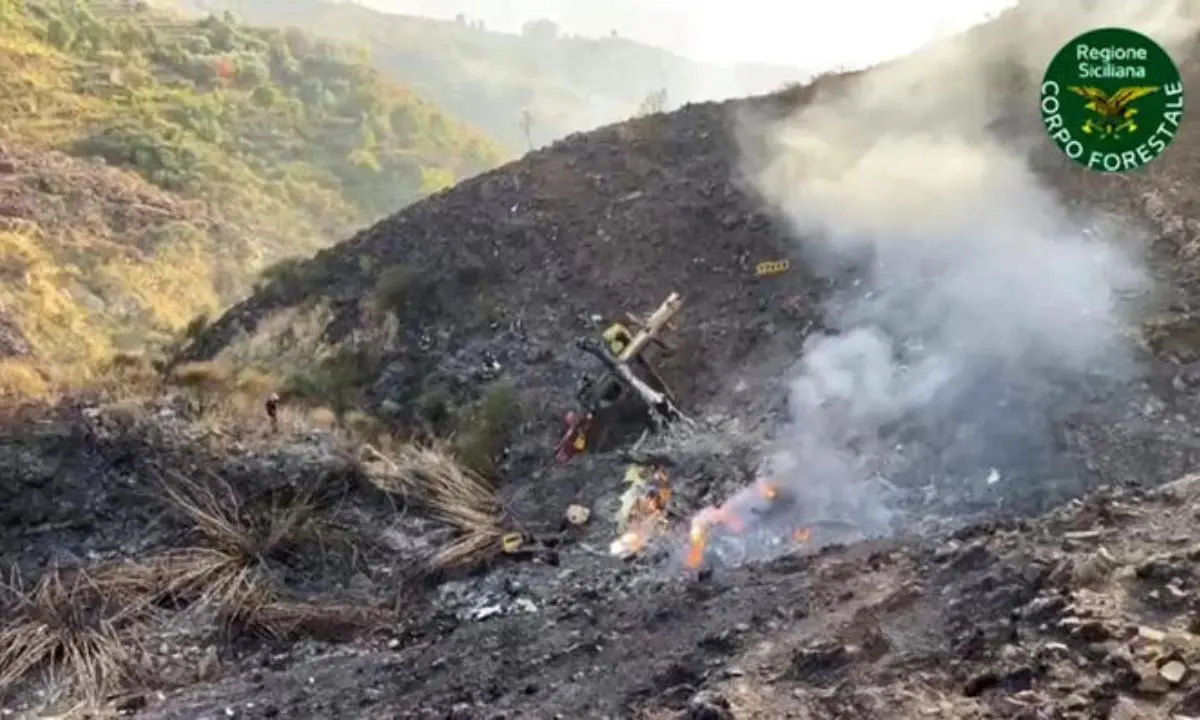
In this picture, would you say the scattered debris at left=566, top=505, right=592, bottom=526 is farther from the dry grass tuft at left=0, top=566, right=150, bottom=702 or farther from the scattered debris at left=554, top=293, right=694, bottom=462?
the dry grass tuft at left=0, top=566, right=150, bottom=702

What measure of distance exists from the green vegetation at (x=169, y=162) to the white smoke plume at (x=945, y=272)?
7.10m

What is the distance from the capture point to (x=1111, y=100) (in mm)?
6930

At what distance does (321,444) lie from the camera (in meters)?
8.27

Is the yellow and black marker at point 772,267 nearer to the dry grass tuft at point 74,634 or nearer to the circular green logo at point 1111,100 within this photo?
the circular green logo at point 1111,100

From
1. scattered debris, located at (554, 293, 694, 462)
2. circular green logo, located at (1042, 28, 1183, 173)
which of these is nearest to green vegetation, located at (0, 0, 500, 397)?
scattered debris, located at (554, 293, 694, 462)

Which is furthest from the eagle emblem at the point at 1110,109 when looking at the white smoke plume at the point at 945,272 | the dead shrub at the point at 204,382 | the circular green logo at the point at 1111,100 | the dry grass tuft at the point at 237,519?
the dead shrub at the point at 204,382

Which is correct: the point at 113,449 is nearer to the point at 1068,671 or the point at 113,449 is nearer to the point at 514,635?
the point at 514,635

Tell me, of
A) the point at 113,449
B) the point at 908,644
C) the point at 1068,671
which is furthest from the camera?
the point at 113,449

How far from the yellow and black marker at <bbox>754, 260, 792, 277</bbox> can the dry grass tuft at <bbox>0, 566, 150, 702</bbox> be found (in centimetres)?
507

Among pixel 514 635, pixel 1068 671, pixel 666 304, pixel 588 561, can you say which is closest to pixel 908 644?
pixel 1068 671

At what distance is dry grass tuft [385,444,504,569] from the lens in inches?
264

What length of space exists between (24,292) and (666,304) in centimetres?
1488

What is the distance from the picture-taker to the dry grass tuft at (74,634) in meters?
6.04

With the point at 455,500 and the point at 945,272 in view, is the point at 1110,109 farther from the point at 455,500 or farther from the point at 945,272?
the point at 455,500
